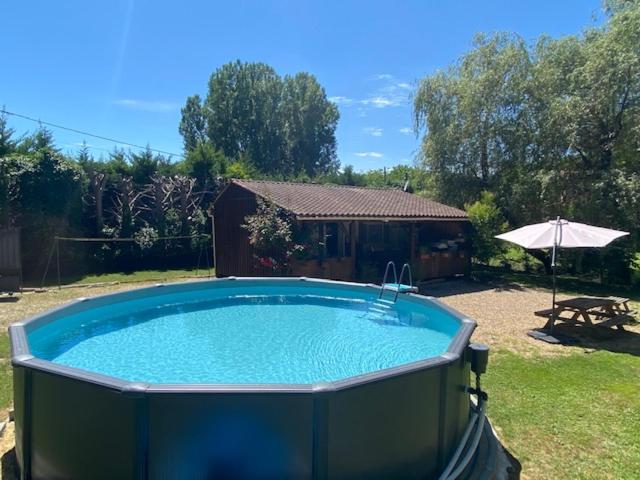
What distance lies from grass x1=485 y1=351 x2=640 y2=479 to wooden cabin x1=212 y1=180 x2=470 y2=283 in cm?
788

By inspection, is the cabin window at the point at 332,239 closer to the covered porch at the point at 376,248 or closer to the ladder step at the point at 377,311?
the covered porch at the point at 376,248

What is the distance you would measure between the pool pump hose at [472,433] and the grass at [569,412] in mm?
557

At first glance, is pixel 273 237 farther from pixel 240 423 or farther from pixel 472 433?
pixel 240 423

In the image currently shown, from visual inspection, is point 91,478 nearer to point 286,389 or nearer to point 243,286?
point 286,389

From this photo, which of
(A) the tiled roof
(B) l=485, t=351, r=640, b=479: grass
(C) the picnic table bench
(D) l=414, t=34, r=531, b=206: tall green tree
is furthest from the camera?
(D) l=414, t=34, r=531, b=206: tall green tree

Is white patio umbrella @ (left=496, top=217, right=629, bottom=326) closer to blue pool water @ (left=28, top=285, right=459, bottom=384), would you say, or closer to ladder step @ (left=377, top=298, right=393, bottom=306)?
blue pool water @ (left=28, top=285, right=459, bottom=384)

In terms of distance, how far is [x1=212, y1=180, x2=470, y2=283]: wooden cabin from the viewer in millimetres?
14375

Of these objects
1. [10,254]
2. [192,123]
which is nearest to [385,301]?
[10,254]

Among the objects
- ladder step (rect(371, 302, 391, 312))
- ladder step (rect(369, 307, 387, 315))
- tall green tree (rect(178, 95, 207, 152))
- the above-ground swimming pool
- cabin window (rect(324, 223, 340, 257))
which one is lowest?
ladder step (rect(369, 307, 387, 315))

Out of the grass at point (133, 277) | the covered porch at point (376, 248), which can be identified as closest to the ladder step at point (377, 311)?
the covered porch at point (376, 248)

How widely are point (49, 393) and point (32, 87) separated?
2433cm

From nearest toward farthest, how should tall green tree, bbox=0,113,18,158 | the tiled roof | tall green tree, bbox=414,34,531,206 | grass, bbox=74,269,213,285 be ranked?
the tiled roof < grass, bbox=74,269,213,285 < tall green tree, bbox=0,113,18,158 < tall green tree, bbox=414,34,531,206

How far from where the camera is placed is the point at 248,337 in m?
8.15

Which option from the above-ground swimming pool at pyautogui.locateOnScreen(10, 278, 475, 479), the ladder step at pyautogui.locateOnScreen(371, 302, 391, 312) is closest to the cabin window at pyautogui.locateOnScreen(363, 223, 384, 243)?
the ladder step at pyautogui.locateOnScreen(371, 302, 391, 312)
